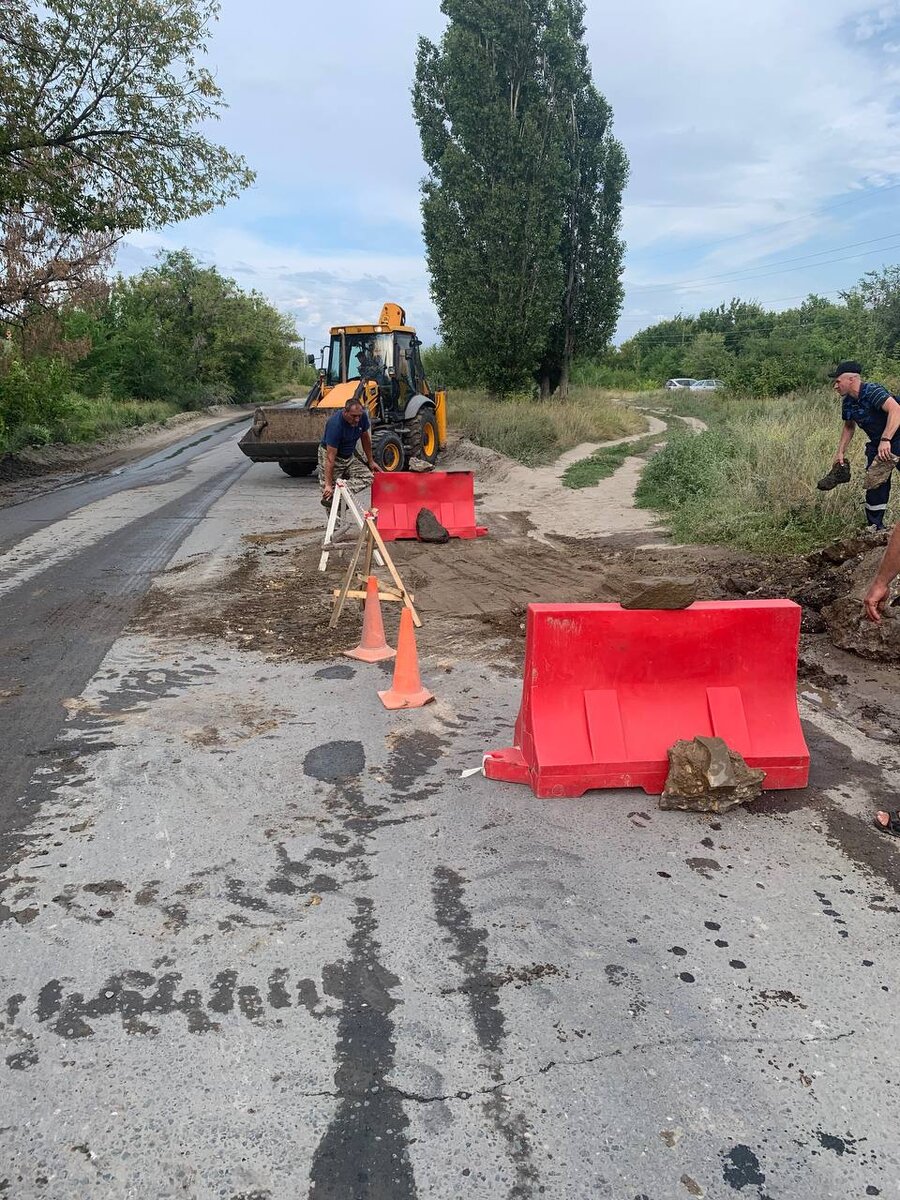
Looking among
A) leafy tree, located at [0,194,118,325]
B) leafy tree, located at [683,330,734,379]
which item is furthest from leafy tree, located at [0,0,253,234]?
leafy tree, located at [683,330,734,379]

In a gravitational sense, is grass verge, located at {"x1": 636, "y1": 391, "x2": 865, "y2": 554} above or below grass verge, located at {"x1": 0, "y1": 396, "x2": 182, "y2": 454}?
below

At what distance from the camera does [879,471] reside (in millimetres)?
7719

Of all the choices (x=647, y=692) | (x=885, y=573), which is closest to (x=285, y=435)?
(x=647, y=692)

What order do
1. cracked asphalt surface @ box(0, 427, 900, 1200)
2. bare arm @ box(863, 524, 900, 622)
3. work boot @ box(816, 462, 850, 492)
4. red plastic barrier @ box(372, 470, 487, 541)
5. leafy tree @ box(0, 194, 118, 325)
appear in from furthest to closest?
leafy tree @ box(0, 194, 118, 325) < red plastic barrier @ box(372, 470, 487, 541) < work boot @ box(816, 462, 850, 492) < bare arm @ box(863, 524, 900, 622) < cracked asphalt surface @ box(0, 427, 900, 1200)

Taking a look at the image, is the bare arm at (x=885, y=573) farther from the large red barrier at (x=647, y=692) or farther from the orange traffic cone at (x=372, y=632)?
the orange traffic cone at (x=372, y=632)

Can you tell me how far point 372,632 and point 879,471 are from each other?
203 inches

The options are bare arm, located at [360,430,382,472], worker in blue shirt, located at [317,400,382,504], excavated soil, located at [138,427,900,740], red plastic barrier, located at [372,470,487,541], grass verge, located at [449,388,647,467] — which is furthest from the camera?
grass verge, located at [449,388,647,467]

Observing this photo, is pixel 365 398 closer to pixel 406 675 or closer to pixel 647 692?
pixel 406 675

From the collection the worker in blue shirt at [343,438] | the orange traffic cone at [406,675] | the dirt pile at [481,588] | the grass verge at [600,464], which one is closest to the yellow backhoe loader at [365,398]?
the grass verge at [600,464]

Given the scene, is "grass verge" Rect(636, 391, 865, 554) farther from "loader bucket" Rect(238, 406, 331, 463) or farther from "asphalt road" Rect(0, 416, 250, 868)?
"asphalt road" Rect(0, 416, 250, 868)

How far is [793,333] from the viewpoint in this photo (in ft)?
179

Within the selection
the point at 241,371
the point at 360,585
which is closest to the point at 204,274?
the point at 241,371

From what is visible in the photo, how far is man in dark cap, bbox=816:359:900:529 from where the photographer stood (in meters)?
7.61

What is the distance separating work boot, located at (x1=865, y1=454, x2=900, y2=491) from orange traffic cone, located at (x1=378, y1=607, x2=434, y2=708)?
16.9ft
